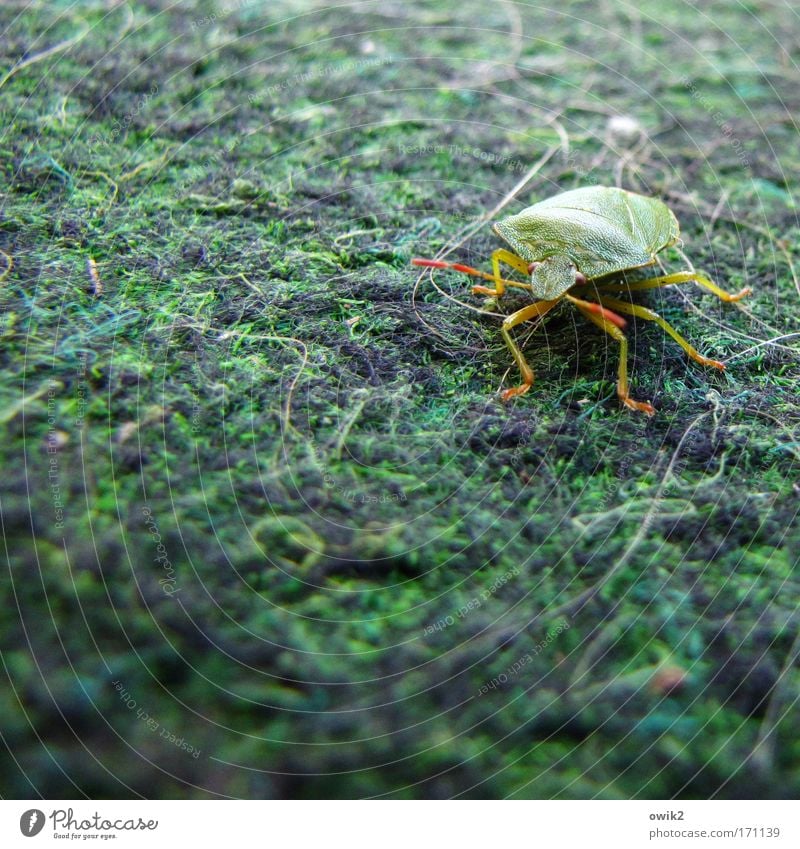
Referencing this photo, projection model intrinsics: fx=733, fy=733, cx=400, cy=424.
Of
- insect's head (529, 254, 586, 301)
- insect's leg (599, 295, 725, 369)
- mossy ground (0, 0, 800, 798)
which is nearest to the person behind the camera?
mossy ground (0, 0, 800, 798)

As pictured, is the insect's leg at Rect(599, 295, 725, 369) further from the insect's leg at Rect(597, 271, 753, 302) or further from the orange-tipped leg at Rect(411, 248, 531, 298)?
the orange-tipped leg at Rect(411, 248, 531, 298)

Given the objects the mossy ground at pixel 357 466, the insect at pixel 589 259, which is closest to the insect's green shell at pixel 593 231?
the insect at pixel 589 259

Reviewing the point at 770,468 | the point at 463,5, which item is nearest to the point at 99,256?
the point at 770,468

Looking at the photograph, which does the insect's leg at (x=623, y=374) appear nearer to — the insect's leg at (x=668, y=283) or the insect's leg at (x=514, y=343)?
the insect's leg at (x=514, y=343)

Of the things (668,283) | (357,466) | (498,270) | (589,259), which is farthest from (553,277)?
(357,466)

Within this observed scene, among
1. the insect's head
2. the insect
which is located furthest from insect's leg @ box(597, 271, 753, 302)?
the insect's head

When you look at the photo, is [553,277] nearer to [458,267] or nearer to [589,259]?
[589,259]
